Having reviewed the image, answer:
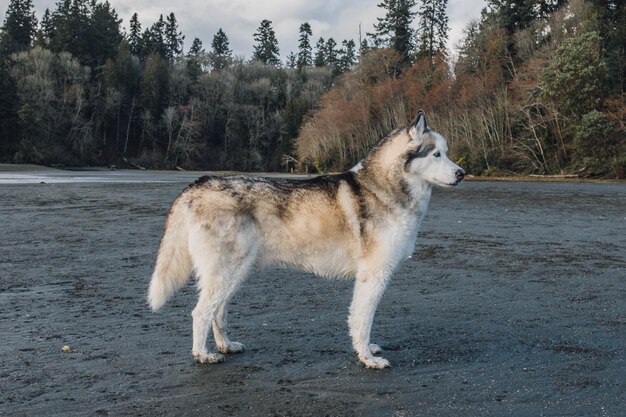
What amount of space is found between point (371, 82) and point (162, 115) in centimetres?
4259

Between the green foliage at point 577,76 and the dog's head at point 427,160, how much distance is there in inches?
2217

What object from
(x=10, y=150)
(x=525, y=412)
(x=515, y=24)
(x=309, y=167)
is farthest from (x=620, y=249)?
(x=10, y=150)

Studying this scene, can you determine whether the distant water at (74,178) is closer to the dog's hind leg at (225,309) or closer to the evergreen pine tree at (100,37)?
the dog's hind leg at (225,309)

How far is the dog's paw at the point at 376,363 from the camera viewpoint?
5605mm

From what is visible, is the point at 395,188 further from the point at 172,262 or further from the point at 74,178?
the point at 74,178

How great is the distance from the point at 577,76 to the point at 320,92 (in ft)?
224

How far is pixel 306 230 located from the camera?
5961 mm

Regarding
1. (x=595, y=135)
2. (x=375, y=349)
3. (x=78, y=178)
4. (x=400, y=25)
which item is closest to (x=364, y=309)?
(x=375, y=349)

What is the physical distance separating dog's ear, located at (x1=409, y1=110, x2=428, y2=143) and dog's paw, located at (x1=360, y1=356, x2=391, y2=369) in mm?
2144

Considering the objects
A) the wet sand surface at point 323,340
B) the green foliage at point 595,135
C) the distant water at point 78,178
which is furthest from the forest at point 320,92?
the wet sand surface at point 323,340

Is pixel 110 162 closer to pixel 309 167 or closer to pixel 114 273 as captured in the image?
pixel 309 167

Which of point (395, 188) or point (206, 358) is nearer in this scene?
point (206, 358)

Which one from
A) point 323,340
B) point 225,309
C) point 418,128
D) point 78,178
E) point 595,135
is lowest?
point 323,340

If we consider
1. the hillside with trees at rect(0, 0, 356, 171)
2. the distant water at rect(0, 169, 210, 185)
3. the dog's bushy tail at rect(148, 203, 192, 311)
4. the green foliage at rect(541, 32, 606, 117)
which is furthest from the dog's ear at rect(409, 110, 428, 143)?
the hillside with trees at rect(0, 0, 356, 171)
